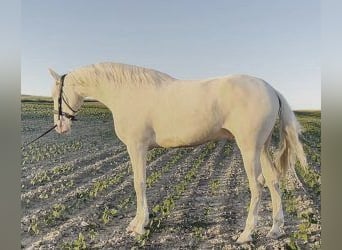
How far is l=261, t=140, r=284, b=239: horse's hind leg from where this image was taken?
2.60 meters

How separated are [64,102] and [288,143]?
→ 1.28 m

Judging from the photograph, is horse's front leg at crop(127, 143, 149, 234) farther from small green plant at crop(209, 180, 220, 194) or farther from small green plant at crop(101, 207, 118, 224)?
small green plant at crop(209, 180, 220, 194)

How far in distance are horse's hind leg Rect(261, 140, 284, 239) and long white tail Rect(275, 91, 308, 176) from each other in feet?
0.15

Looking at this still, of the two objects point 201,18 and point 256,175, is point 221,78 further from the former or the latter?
point 256,175

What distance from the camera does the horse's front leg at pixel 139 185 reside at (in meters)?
2.60

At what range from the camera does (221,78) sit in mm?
2598

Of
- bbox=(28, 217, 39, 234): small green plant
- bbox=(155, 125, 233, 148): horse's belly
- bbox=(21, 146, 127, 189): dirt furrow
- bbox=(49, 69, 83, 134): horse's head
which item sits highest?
bbox=(49, 69, 83, 134): horse's head

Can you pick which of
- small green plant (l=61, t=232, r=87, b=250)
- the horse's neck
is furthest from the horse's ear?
small green plant (l=61, t=232, r=87, b=250)

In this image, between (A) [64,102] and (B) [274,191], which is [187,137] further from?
(A) [64,102]

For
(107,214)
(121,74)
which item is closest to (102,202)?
(107,214)

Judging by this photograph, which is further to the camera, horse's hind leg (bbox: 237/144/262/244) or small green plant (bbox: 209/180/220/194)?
small green plant (bbox: 209/180/220/194)

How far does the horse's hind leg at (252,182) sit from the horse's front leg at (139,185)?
538 mm
